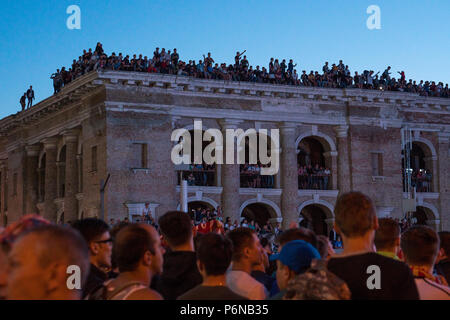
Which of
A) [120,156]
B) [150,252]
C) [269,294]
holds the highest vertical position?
[120,156]

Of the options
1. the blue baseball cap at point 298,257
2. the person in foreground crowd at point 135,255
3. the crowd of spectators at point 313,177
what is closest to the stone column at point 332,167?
the crowd of spectators at point 313,177

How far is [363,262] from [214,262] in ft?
3.90

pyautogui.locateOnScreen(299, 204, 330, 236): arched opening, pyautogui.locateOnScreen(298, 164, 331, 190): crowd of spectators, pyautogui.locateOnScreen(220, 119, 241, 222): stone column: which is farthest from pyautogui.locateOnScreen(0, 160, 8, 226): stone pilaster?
pyautogui.locateOnScreen(298, 164, 331, 190): crowd of spectators

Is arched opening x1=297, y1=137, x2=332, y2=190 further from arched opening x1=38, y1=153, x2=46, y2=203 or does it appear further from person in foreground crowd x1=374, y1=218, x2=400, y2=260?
person in foreground crowd x1=374, y1=218, x2=400, y2=260

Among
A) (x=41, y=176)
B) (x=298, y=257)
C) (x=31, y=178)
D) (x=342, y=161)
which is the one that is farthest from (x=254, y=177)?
(x=298, y=257)

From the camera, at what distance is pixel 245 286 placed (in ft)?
24.6

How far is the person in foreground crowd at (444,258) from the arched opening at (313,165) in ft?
103

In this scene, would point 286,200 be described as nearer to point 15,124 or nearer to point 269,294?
point 15,124

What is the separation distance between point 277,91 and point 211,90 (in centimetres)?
341

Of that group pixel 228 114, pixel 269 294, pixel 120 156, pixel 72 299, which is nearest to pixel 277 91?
pixel 228 114

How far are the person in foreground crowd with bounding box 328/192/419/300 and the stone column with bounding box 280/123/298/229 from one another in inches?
1301

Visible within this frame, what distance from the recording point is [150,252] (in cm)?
613

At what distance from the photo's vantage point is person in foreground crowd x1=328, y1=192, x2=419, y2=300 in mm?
5695

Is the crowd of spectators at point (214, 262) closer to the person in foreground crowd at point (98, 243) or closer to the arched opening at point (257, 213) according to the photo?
the person in foreground crowd at point (98, 243)
